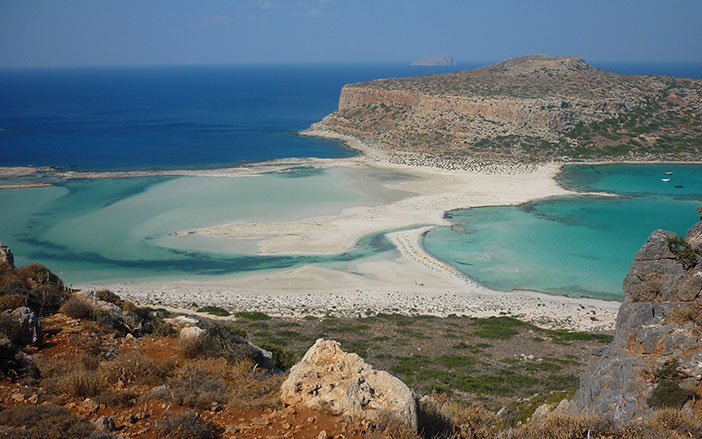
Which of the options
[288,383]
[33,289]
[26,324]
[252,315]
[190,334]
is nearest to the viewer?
[288,383]

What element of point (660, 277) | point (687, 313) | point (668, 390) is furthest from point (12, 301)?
point (660, 277)

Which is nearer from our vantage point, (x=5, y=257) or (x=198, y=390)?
(x=198, y=390)

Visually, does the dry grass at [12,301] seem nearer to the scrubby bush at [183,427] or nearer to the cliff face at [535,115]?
the scrubby bush at [183,427]

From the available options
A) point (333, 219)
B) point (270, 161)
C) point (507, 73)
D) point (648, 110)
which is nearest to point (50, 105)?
point (270, 161)

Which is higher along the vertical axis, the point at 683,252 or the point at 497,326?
the point at 683,252

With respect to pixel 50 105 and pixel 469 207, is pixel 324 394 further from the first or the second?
pixel 50 105

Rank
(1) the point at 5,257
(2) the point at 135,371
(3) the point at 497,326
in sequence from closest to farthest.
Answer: (2) the point at 135,371
(1) the point at 5,257
(3) the point at 497,326

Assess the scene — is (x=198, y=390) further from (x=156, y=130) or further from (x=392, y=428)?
(x=156, y=130)

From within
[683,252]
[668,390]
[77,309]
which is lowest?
[668,390]
